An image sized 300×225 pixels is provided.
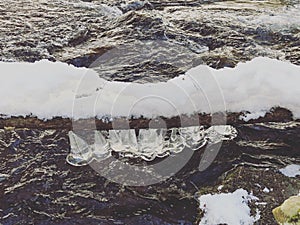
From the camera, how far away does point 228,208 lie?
357 cm

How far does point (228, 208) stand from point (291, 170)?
0.93 metres

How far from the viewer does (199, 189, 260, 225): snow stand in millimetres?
3455

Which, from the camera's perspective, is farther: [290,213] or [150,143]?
[150,143]

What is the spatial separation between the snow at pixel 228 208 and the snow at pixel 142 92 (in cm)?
89

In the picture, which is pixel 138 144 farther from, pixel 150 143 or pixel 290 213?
pixel 290 213

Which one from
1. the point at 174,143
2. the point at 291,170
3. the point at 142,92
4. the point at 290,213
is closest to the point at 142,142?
the point at 174,143

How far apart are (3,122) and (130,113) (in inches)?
38.8

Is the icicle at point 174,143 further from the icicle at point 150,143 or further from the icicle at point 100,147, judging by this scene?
the icicle at point 100,147

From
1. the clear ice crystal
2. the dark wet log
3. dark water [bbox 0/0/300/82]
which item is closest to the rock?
the dark wet log

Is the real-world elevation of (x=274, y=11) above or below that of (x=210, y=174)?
above

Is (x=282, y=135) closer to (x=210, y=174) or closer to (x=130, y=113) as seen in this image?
(x=210, y=174)

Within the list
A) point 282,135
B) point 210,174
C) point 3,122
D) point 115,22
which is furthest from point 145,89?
point 115,22

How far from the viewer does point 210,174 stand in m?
→ 4.20

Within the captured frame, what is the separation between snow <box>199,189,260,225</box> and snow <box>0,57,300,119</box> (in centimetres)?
89
